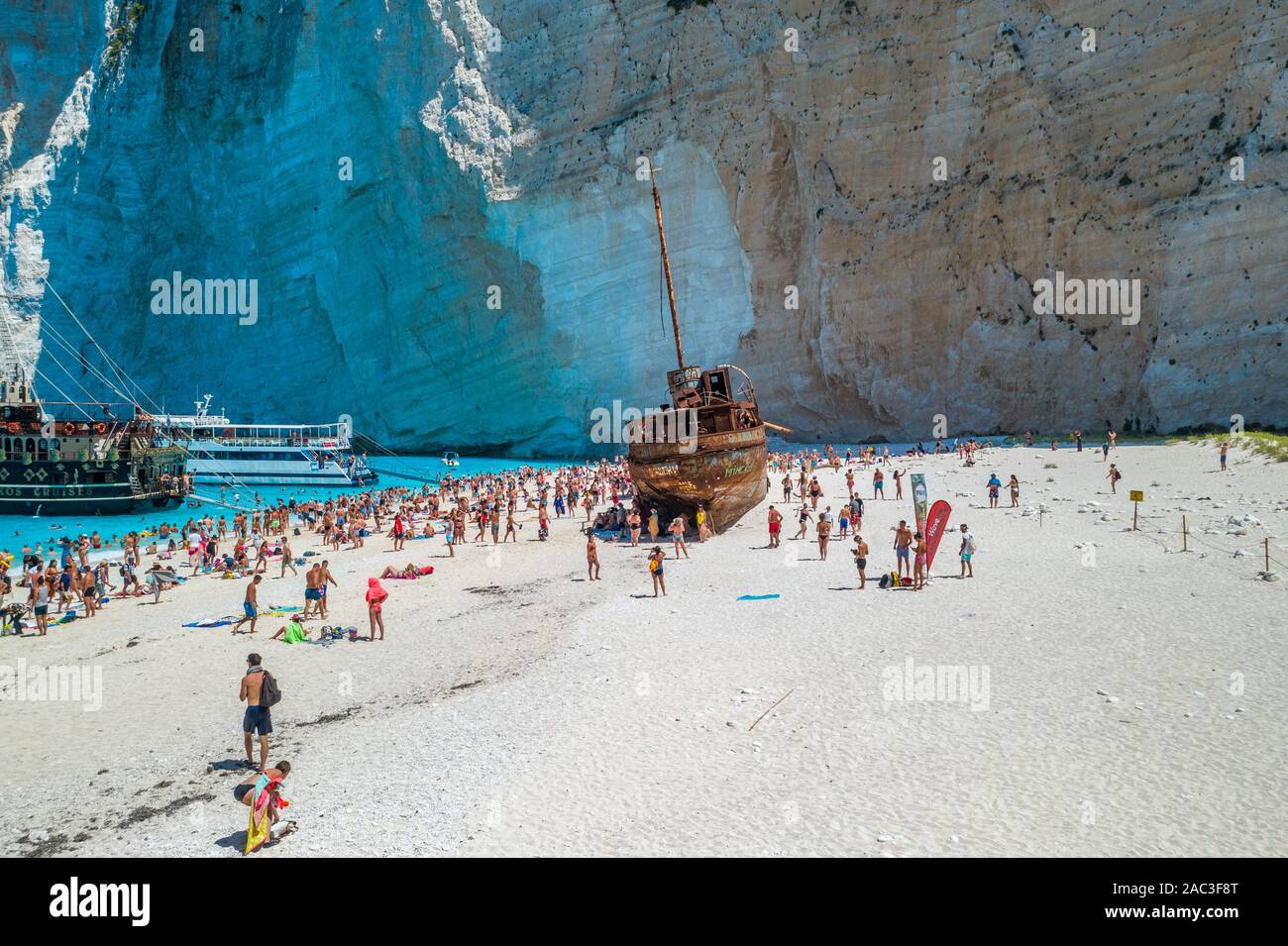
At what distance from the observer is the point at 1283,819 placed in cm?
636

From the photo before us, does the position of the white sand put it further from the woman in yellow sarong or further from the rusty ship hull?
the rusty ship hull

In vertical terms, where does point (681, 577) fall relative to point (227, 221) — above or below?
below

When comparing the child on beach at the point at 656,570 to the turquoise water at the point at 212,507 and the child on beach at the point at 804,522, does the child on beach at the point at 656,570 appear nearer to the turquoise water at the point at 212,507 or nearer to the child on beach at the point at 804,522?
the child on beach at the point at 804,522

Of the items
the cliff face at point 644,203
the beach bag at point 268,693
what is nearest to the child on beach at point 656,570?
the beach bag at point 268,693

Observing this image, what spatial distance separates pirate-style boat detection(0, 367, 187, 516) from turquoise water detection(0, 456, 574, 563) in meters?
0.73

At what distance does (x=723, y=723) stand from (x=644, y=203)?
157 feet

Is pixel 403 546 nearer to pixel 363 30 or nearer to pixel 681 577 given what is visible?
pixel 681 577

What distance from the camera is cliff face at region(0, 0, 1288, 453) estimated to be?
3809cm

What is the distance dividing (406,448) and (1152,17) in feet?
184

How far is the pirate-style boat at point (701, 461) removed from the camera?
72.6ft

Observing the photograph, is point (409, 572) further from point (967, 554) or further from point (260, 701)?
point (967, 554)

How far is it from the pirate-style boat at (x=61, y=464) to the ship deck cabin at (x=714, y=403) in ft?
99.0

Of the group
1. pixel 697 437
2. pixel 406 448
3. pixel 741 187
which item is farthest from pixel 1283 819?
pixel 406 448

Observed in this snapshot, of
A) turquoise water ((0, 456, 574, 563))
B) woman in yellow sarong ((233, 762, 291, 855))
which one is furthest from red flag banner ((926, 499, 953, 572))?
turquoise water ((0, 456, 574, 563))
